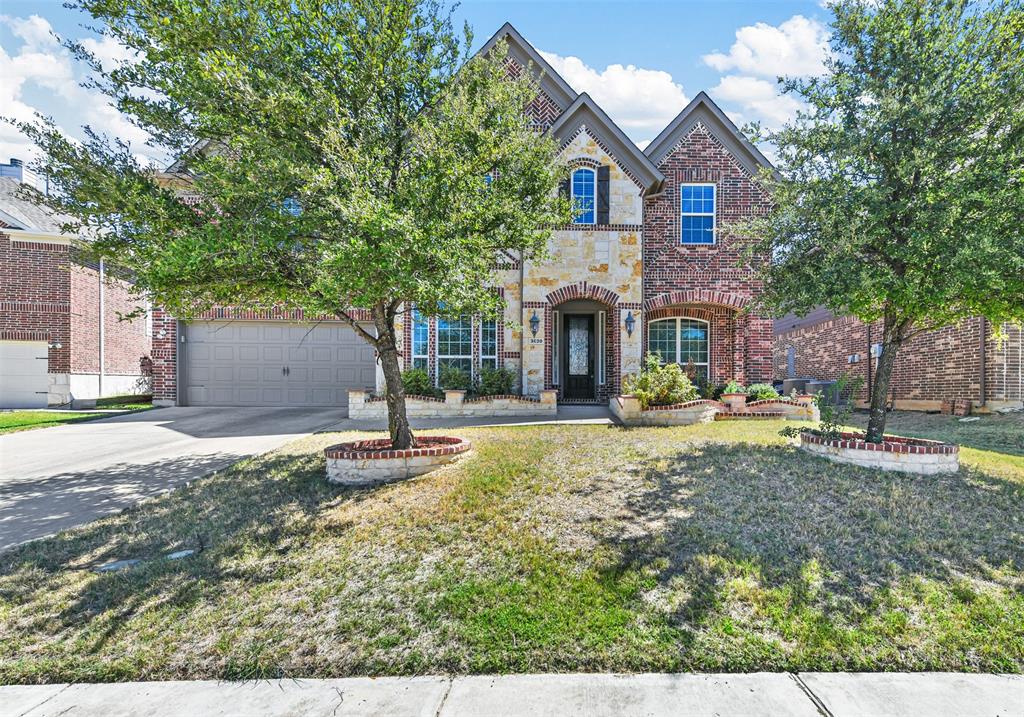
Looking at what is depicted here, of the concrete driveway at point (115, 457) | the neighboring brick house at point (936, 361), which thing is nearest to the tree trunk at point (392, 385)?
the concrete driveway at point (115, 457)

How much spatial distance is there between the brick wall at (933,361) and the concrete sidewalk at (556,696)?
11.3 metres

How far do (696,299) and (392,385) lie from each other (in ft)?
31.5

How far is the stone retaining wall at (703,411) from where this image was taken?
1040cm

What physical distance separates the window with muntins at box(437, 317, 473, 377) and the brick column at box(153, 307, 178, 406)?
8230mm

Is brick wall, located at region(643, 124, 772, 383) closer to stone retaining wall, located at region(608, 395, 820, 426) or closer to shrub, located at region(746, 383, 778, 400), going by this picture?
shrub, located at region(746, 383, 778, 400)

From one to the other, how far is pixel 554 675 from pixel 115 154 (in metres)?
7.65

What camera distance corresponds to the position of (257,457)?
7.86 metres

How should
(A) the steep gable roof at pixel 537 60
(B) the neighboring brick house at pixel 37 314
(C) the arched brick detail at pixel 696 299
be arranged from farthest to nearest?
(B) the neighboring brick house at pixel 37 314 < (A) the steep gable roof at pixel 537 60 < (C) the arched brick detail at pixel 696 299

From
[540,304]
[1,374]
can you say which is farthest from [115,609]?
[1,374]

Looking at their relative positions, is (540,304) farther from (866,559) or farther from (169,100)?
(866,559)

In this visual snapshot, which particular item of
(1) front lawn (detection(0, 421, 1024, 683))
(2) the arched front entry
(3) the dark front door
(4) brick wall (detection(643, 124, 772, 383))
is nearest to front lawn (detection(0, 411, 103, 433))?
(1) front lawn (detection(0, 421, 1024, 683))

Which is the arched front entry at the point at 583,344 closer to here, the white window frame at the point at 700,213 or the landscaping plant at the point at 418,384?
the white window frame at the point at 700,213

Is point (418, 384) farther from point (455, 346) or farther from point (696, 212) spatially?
point (696, 212)

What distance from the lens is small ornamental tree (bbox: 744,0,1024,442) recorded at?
5.59m
